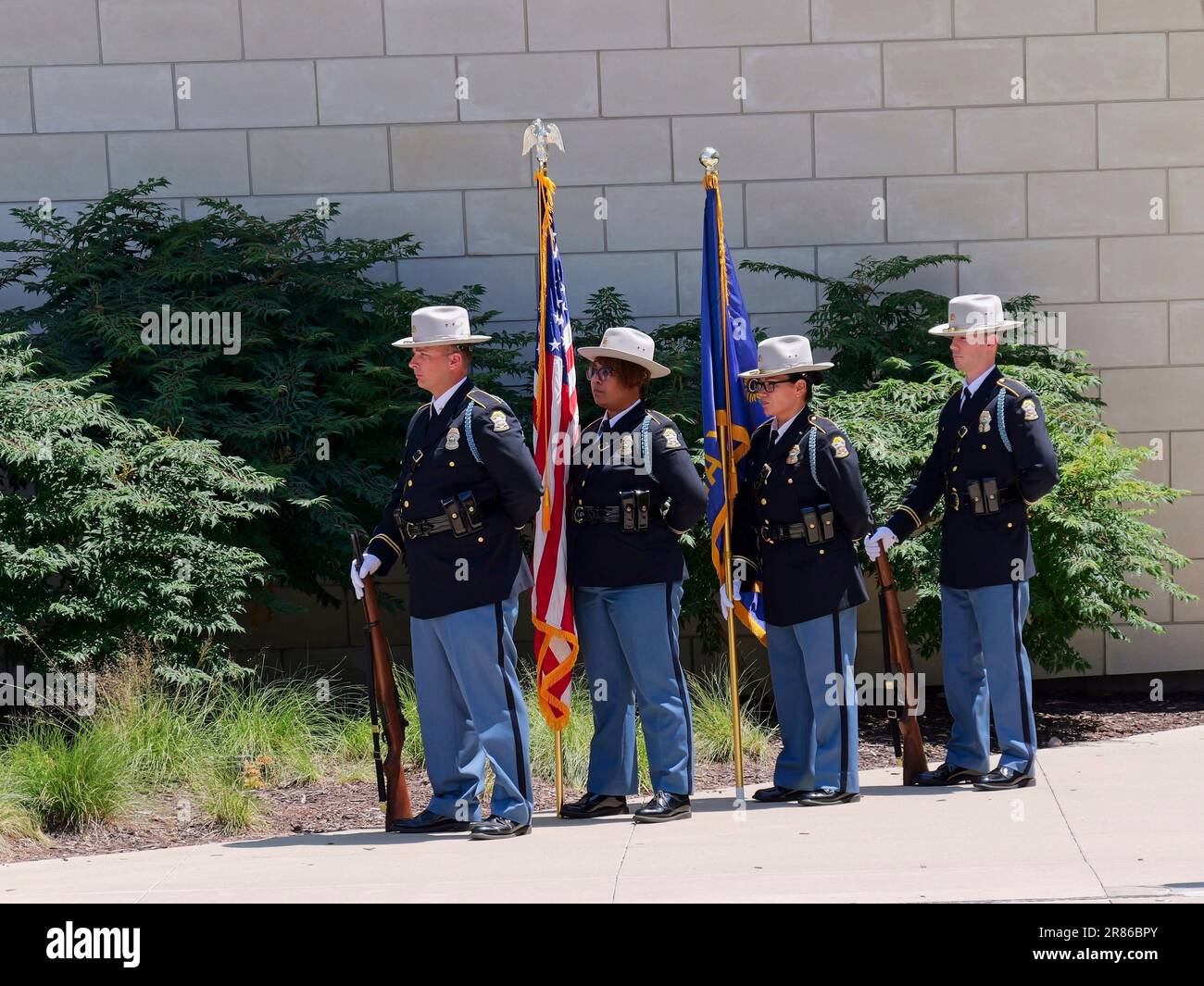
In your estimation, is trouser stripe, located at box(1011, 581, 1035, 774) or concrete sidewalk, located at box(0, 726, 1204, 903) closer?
concrete sidewalk, located at box(0, 726, 1204, 903)

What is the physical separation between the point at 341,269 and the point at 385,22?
1.93 meters

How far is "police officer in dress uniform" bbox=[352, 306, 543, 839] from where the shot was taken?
19.6ft

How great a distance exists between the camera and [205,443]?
7.75 m

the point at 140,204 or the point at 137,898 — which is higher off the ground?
the point at 140,204

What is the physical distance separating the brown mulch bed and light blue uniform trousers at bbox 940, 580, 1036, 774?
0.91m

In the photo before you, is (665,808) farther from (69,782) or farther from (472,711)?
(69,782)

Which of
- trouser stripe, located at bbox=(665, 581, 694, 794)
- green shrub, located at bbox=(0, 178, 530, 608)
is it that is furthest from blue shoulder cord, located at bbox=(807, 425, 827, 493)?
green shrub, located at bbox=(0, 178, 530, 608)

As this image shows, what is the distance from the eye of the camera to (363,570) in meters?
6.21

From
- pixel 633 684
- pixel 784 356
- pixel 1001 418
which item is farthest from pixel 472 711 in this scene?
pixel 1001 418

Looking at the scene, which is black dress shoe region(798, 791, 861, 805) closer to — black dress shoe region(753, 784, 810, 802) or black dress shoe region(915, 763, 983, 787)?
black dress shoe region(753, 784, 810, 802)

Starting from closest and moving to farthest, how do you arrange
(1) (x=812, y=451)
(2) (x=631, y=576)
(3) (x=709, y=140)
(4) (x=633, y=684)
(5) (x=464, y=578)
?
(5) (x=464, y=578) → (2) (x=631, y=576) → (4) (x=633, y=684) → (1) (x=812, y=451) → (3) (x=709, y=140)

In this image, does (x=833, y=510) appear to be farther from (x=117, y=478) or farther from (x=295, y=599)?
(x=295, y=599)

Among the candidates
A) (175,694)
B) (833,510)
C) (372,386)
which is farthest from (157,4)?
(833,510)

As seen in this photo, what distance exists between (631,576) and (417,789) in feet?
5.82
